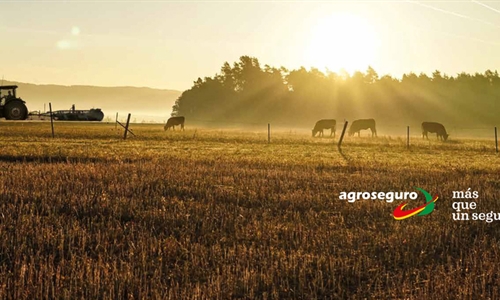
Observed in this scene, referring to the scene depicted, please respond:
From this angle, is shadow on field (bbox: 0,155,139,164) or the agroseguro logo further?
shadow on field (bbox: 0,155,139,164)

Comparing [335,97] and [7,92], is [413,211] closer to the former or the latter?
[7,92]

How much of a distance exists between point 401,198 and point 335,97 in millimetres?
107301

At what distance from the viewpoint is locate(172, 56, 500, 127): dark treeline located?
108688 millimetres

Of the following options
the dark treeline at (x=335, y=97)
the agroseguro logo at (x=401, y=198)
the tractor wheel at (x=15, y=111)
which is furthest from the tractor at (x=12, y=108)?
the dark treeline at (x=335, y=97)

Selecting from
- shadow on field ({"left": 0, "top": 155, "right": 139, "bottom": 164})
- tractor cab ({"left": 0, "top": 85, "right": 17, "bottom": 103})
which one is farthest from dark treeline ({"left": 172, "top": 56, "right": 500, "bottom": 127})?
shadow on field ({"left": 0, "top": 155, "right": 139, "bottom": 164})

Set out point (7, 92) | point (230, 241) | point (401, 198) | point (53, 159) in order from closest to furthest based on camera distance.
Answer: point (230, 241) < point (401, 198) < point (53, 159) < point (7, 92)

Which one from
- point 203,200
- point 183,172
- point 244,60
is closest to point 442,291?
point 203,200

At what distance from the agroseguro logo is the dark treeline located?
9593cm

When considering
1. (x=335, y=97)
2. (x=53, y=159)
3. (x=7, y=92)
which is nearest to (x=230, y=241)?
(x=53, y=159)

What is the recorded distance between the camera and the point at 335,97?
119625 mm

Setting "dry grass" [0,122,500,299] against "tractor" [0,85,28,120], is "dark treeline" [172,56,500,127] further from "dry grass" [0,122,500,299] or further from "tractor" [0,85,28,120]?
"dry grass" [0,122,500,299]

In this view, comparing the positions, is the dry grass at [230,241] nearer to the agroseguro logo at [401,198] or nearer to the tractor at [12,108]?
the agroseguro logo at [401,198]

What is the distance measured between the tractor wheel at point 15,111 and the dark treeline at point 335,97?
82.3 m

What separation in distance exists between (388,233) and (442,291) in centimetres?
324
